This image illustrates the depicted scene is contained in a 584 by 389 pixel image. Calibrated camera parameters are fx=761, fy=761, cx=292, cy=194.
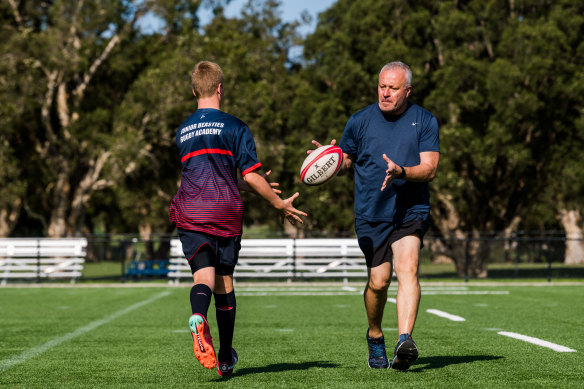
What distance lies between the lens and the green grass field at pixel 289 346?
5.04 metres

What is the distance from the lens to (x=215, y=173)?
487cm

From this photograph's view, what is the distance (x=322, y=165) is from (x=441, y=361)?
1.79 m

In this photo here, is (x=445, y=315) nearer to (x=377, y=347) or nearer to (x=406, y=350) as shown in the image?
(x=377, y=347)

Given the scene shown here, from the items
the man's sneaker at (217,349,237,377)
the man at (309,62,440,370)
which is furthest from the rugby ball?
the man's sneaker at (217,349,237,377)

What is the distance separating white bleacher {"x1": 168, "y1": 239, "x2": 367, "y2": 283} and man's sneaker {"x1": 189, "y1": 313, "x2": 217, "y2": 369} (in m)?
17.1

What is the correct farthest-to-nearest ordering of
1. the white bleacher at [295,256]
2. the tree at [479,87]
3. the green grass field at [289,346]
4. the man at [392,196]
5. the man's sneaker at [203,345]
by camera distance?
1. the tree at [479,87]
2. the white bleacher at [295,256]
3. the man at [392,196]
4. the green grass field at [289,346]
5. the man's sneaker at [203,345]

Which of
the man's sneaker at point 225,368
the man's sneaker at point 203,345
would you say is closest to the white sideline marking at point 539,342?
the man's sneaker at point 225,368

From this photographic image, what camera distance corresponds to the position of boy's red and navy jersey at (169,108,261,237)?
4.82m

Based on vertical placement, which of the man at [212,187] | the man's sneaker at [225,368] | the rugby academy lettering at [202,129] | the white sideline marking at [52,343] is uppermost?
the rugby academy lettering at [202,129]

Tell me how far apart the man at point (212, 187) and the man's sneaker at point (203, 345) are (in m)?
0.37

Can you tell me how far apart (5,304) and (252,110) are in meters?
17.0

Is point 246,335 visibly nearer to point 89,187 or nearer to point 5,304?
point 5,304

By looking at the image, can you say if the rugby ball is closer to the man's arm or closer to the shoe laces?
the man's arm

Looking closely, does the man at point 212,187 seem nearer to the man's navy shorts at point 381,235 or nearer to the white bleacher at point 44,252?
the man's navy shorts at point 381,235
